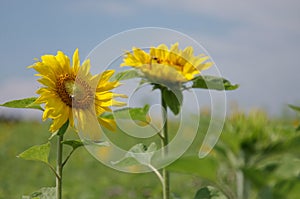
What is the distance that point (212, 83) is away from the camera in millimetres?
992

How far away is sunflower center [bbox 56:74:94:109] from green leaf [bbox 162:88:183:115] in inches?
7.7

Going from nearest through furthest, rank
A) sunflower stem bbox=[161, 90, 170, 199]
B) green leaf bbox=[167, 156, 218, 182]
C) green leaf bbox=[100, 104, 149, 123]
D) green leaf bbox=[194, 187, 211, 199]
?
green leaf bbox=[167, 156, 218, 182]
green leaf bbox=[194, 187, 211, 199]
sunflower stem bbox=[161, 90, 170, 199]
green leaf bbox=[100, 104, 149, 123]

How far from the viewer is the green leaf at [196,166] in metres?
0.57

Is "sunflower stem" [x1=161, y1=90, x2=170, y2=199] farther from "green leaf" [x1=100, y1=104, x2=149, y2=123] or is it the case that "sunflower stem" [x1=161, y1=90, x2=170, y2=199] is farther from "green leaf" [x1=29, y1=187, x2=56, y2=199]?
"green leaf" [x1=29, y1=187, x2=56, y2=199]

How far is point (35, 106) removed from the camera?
1093mm

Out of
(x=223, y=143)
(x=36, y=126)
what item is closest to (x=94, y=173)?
(x=36, y=126)

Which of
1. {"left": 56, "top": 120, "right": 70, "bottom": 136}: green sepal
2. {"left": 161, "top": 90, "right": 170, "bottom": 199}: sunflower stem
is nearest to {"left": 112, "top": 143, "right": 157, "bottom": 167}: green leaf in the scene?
{"left": 161, "top": 90, "right": 170, "bottom": 199}: sunflower stem

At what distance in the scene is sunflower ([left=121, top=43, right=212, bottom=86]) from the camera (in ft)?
3.35

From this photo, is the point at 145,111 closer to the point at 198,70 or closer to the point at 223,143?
the point at 198,70

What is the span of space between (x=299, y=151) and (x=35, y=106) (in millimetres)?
647

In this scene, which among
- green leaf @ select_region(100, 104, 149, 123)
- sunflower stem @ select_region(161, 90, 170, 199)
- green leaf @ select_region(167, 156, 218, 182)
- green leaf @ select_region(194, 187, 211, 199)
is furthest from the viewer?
green leaf @ select_region(100, 104, 149, 123)

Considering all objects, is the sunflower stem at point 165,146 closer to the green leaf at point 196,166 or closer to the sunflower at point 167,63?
the sunflower at point 167,63

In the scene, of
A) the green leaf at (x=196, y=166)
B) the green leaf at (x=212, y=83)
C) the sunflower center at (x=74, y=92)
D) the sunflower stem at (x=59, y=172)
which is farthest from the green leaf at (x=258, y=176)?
the sunflower center at (x=74, y=92)

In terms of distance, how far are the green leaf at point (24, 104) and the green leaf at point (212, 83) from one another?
34 centimetres
